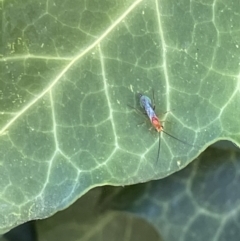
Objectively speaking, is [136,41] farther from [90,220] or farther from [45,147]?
[90,220]

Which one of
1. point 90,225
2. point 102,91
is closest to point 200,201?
point 90,225

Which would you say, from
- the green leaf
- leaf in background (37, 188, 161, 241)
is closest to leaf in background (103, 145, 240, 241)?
leaf in background (37, 188, 161, 241)

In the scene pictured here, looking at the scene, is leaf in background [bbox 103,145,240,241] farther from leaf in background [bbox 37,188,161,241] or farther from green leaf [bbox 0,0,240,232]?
green leaf [bbox 0,0,240,232]

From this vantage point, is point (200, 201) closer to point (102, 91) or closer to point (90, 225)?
point (90, 225)

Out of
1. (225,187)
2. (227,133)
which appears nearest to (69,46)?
(227,133)

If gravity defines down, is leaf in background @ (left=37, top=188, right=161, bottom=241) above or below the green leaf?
below

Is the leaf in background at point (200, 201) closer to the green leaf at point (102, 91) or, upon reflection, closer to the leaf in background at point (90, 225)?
the leaf in background at point (90, 225)

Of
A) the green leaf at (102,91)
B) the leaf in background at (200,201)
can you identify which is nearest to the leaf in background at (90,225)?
the leaf in background at (200,201)
